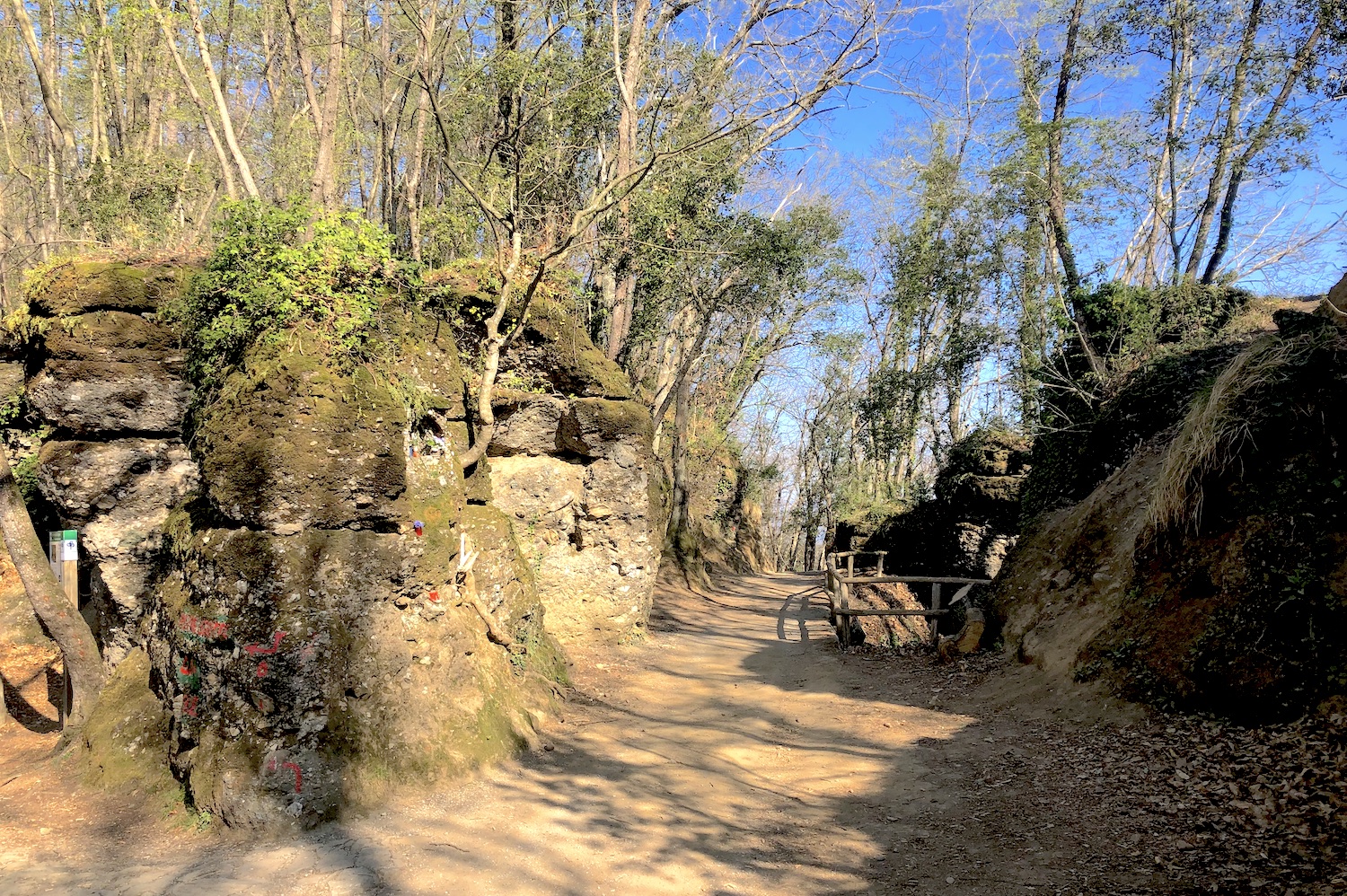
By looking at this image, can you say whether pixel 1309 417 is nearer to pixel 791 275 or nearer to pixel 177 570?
pixel 177 570

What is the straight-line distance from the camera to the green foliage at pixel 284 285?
6543mm

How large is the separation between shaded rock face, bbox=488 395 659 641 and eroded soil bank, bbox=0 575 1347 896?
3711 mm

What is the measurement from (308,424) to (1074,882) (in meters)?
6.30

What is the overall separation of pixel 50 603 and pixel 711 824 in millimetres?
6501

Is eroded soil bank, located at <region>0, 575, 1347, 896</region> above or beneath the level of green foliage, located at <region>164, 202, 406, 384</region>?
beneath

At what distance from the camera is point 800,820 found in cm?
563

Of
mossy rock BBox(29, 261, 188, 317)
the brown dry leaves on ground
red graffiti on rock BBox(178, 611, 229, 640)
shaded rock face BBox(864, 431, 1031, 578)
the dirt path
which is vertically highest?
mossy rock BBox(29, 261, 188, 317)

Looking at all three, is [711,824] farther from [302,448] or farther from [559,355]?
[559,355]

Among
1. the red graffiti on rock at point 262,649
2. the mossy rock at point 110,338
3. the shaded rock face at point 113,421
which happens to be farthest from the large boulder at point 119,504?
the red graffiti on rock at point 262,649

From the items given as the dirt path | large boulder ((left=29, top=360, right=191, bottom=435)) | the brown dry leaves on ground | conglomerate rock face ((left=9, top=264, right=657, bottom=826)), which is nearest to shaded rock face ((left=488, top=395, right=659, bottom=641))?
conglomerate rock face ((left=9, top=264, right=657, bottom=826))

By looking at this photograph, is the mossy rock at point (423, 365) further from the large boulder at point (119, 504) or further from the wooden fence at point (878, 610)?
the wooden fence at point (878, 610)

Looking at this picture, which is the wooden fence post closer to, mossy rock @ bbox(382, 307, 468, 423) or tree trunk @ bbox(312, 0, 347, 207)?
mossy rock @ bbox(382, 307, 468, 423)

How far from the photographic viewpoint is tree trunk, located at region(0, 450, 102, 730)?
271 inches

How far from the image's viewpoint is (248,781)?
525cm
